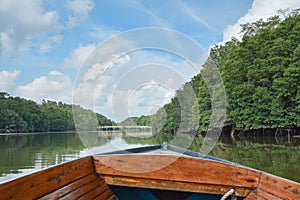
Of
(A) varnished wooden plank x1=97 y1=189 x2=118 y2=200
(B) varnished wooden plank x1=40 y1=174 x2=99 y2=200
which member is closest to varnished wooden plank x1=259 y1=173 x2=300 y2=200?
(A) varnished wooden plank x1=97 y1=189 x2=118 y2=200

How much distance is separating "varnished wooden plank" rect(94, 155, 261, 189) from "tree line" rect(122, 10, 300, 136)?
13.0m

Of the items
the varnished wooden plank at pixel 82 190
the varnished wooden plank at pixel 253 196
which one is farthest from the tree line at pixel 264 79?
the varnished wooden plank at pixel 253 196

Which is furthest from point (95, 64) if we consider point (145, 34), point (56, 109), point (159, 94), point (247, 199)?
point (56, 109)

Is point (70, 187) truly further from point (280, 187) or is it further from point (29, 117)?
point (29, 117)

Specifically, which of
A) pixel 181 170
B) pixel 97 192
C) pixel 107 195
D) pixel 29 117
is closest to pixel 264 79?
pixel 181 170

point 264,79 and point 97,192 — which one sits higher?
point 264,79

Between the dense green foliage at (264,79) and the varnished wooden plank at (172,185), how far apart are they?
12.9m

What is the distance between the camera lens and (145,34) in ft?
11.9

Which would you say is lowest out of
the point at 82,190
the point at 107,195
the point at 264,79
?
the point at 107,195

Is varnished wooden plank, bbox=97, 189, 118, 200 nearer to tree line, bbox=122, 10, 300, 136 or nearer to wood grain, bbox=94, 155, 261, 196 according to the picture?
wood grain, bbox=94, 155, 261, 196

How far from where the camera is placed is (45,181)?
213 cm

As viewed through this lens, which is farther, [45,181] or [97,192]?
[97,192]

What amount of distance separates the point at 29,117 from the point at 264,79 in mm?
51131

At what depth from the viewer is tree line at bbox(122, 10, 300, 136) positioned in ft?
61.1
